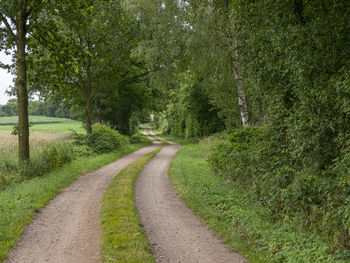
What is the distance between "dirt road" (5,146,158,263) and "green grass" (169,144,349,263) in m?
2.96

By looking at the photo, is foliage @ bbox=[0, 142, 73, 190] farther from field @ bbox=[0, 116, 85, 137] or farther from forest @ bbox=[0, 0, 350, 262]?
field @ bbox=[0, 116, 85, 137]

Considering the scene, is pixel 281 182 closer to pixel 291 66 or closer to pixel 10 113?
pixel 291 66

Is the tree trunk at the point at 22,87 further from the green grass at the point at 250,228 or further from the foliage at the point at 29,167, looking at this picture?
the green grass at the point at 250,228

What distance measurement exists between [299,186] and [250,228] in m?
1.53

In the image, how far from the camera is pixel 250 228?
6598mm

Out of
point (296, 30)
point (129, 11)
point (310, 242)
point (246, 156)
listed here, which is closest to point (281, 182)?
point (310, 242)

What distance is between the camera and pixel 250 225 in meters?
6.73

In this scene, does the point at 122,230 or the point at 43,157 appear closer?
the point at 122,230

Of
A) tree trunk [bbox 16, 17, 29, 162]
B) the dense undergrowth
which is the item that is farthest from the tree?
the dense undergrowth

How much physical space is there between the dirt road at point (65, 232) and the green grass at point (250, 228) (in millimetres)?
2960

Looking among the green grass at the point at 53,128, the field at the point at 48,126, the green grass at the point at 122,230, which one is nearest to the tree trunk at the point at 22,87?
the green grass at the point at 122,230

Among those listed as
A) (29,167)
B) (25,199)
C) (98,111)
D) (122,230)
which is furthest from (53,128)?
(122,230)

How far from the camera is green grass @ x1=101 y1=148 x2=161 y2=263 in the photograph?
525 cm

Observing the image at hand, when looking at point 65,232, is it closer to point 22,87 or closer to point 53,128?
point 22,87
